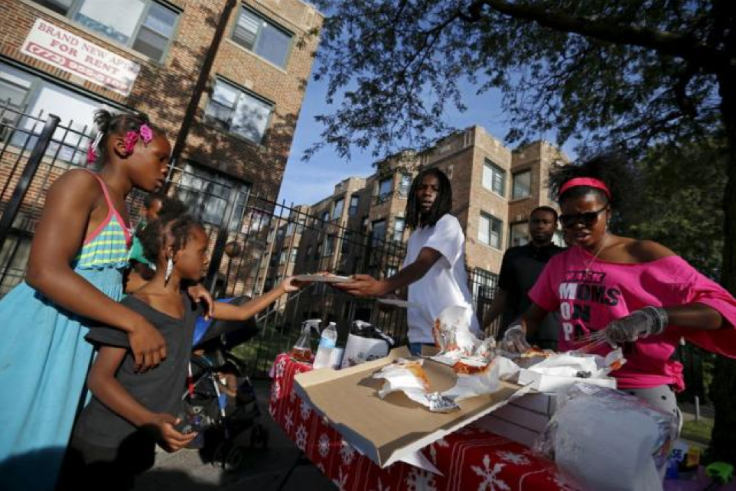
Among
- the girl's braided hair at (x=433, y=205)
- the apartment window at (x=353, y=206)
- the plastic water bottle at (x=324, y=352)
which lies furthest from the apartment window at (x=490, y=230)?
the plastic water bottle at (x=324, y=352)

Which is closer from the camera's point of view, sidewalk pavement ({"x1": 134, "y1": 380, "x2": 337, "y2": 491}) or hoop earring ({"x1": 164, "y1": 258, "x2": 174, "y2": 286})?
hoop earring ({"x1": 164, "y1": 258, "x2": 174, "y2": 286})

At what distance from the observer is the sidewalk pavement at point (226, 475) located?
8.87ft

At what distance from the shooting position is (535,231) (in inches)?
149

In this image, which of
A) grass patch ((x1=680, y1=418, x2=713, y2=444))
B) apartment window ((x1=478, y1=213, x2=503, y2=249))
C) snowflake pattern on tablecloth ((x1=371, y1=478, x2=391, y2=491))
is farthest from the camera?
apartment window ((x1=478, y1=213, x2=503, y2=249))

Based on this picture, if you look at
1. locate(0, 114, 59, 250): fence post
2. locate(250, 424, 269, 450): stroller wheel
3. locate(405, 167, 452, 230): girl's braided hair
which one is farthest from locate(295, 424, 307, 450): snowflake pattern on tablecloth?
locate(0, 114, 59, 250): fence post

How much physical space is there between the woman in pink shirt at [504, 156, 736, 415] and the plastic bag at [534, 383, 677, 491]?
56 cm

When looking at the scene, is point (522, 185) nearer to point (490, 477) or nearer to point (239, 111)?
point (239, 111)

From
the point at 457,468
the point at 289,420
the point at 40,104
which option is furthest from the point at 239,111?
the point at 457,468

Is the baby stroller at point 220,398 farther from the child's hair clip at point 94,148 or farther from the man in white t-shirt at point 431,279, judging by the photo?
the man in white t-shirt at point 431,279

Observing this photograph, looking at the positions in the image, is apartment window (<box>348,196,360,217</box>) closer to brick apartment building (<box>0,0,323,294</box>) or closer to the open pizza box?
brick apartment building (<box>0,0,323,294</box>)

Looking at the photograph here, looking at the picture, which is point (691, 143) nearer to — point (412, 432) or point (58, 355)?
point (412, 432)

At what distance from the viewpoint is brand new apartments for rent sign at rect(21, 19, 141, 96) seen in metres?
9.02

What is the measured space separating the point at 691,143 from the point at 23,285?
35.8 feet

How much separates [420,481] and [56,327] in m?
1.40
